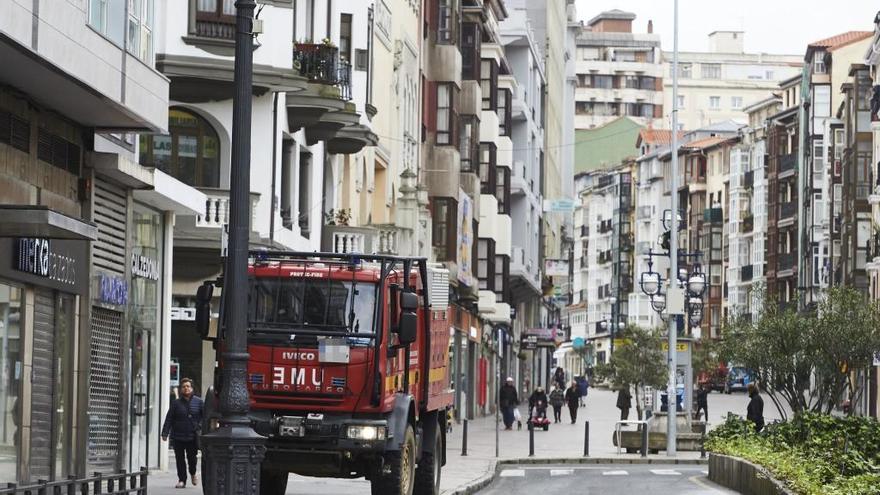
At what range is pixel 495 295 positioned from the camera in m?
78.5

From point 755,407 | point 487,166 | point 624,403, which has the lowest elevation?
point 624,403

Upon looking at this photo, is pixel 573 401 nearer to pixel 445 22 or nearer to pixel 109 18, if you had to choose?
pixel 445 22

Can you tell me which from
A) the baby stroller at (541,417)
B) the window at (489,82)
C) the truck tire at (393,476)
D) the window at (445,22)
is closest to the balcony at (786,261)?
the window at (489,82)

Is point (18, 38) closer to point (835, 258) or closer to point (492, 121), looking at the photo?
point (492, 121)

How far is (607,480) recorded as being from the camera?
35.7 metres

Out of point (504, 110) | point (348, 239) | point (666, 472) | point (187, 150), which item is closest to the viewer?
point (187, 150)

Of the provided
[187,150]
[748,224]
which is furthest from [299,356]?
[748,224]

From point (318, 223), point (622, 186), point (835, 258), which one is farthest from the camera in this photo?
point (622, 186)

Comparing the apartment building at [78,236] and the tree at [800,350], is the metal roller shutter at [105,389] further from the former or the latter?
the tree at [800,350]

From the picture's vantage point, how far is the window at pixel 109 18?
23172 mm

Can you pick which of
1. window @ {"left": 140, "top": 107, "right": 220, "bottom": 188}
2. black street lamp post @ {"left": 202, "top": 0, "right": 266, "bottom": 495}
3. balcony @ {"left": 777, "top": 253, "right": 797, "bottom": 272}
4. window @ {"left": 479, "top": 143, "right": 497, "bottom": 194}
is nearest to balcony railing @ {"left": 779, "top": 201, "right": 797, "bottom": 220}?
balcony @ {"left": 777, "top": 253, "right": 797, "bottom": 272}

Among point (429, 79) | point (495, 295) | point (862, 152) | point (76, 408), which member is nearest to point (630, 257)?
point (862, 152)

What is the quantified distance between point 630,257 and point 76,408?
168622 mm

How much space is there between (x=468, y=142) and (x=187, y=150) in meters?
Answer: 33.4
